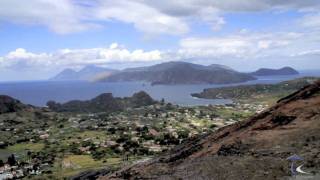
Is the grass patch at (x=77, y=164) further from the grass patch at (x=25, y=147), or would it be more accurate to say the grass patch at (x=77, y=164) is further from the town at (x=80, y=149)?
the grass patch at (x=25, y=147)

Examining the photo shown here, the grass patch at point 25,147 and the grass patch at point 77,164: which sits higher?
the grass patch at point 77,164

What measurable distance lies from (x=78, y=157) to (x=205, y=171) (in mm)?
107818

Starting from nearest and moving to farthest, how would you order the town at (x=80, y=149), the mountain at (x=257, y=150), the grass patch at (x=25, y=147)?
the mountain at (x=257, y=150) < the town at (x=80, y=149) < the grass patch at (x=25, y=147)

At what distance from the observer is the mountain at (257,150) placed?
36.1 metres

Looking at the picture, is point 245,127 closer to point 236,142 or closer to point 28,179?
point 236,142

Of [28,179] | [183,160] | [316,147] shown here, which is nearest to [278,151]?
[316,147]

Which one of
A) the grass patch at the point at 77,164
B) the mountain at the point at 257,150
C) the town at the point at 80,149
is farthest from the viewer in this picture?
the town at the point at 80,149

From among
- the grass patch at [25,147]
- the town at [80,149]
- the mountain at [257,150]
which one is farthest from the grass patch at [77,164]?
the mountain at [257,150]

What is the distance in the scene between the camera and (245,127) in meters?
50.2

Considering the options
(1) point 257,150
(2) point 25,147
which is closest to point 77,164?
(2) point 25,147

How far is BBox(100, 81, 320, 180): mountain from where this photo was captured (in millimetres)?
36094

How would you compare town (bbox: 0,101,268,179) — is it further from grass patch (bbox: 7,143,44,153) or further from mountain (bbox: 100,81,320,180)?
mountain (bbox: 100,81,320,180)

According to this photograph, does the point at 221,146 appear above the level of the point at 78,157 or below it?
above

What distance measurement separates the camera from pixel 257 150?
40375 millimetres
